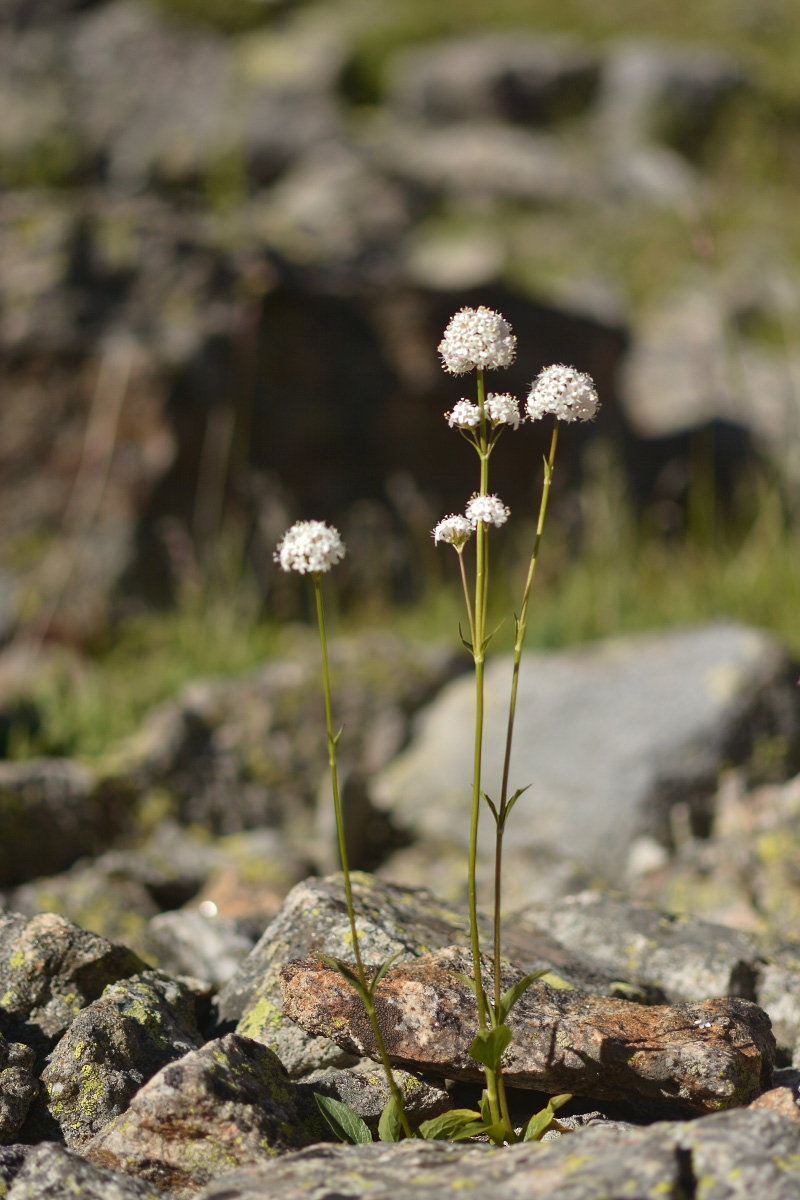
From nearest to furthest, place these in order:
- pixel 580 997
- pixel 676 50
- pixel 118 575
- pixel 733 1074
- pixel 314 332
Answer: pixel 733 1074 < pixel 580 997 < pixel 118 575 < pixel 314 332 < pixel 676 50

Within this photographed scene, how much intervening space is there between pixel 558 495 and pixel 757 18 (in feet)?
47.5

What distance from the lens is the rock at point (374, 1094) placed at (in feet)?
5.91

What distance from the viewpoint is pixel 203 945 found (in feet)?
8.91

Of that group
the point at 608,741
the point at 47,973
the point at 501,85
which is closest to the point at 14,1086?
the point at 47,973

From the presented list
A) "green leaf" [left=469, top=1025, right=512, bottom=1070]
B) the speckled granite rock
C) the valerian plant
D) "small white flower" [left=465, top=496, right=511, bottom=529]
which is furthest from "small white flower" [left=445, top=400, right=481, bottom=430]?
the speckled granite rock

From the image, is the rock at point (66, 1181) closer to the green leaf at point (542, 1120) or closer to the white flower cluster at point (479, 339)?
the green leaf at point (542, 1120)

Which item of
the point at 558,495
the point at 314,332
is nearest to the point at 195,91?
the point at 314,332

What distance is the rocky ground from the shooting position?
1.51m

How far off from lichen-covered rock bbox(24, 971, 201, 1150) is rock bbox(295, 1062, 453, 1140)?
0.31m

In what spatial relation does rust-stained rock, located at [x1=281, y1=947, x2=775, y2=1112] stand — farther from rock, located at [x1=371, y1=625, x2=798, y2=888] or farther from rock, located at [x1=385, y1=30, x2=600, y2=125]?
rock, located at [x1=385, y1=30, x2=600, y2=125]

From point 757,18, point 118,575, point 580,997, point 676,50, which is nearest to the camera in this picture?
point 580,997

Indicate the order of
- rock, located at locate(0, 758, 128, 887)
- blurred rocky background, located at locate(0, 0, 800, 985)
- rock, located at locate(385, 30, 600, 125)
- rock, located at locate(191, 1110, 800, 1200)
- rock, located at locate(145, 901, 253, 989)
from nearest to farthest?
1. rock, located at locate(191, 1110, 800, 1200)
2. rock, located at locate(145, 901, 253, 989)
3. rock, located at locate(0, 758, 128, 887)
4. blurred rocky background, located at locate(0, 0, 800, 985)
5. rock, located at locate(385, 30, 600, 125)

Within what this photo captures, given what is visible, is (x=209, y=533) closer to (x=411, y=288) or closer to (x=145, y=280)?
(x=145, y=280)

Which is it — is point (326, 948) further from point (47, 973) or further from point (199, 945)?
point (199, 945)
